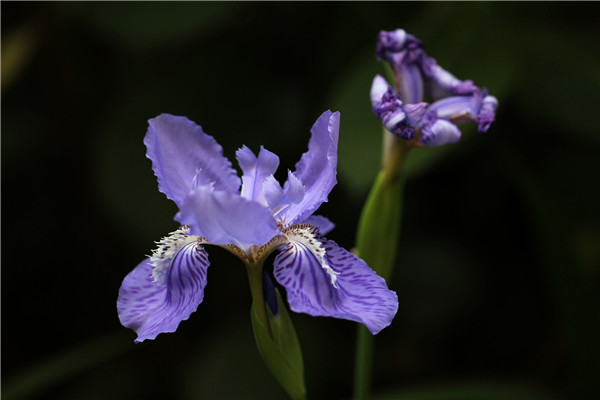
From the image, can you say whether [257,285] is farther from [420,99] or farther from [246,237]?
[420,99]

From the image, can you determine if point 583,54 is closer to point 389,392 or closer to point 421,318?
point 421,318

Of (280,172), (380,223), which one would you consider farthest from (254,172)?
(280,172)

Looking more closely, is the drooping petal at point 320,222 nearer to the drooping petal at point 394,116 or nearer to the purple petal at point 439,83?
the drooping petal at point 394,116

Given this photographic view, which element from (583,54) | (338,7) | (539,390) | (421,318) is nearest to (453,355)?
(421,318)

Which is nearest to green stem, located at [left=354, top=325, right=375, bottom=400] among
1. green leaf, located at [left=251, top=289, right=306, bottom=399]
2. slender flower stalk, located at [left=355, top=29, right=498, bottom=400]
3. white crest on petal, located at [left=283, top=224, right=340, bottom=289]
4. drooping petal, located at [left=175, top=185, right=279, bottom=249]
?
slender flower stalk, located at [left=355, top=29, right=498, bottom=400]

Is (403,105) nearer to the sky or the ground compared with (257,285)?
nearer to the sky

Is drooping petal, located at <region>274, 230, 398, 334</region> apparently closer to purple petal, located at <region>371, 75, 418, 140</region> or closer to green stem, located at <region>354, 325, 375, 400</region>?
purple petal, located at <region>371, 75, 418, 140</region>
